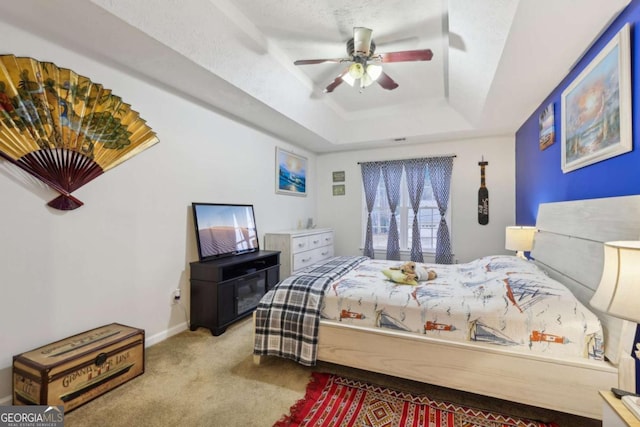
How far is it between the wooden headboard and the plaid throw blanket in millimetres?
1615

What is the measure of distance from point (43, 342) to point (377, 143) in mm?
4400

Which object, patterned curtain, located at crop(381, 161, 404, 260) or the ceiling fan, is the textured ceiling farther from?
patterned curtain, located at crop(381, 161, 404, 260)

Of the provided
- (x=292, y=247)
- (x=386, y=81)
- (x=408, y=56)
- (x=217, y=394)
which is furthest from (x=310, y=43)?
(x=217, y=394)

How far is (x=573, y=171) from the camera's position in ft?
7.04

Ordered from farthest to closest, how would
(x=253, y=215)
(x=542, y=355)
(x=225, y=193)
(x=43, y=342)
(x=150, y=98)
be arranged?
(x=253, y=215), (x=225, y=193), (x=150, y=98), (x=43, y=342), (x=542, y=355)

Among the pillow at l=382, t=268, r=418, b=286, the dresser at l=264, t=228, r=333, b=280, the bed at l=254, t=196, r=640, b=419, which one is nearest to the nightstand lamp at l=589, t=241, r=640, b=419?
the bed at l=254, t=196, r=640, b=419

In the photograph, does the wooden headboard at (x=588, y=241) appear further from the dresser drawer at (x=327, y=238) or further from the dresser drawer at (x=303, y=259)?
the dresser drawer at (x=327, y=238)

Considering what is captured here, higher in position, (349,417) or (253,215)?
(253,215)

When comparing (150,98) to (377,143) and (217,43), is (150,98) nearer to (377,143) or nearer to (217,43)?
(217,43)

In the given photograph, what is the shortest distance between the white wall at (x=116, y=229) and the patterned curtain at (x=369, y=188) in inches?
93.3

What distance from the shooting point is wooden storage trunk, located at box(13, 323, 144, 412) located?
1.50m

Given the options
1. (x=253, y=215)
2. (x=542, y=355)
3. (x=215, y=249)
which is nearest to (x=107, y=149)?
(x=215, y=249)

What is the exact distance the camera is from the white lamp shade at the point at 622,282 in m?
0.94

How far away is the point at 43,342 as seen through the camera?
1781 mm
